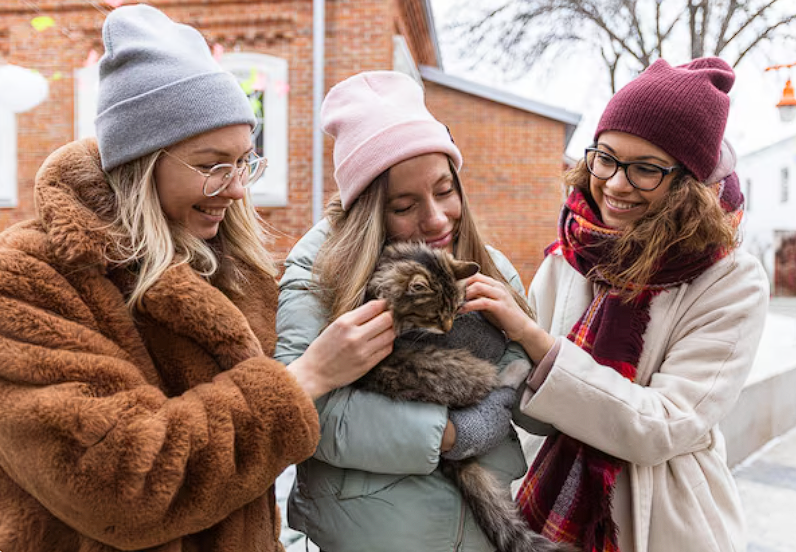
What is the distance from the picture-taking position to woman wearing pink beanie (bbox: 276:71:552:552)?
1.59m

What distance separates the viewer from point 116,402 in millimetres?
1247

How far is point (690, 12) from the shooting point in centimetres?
969

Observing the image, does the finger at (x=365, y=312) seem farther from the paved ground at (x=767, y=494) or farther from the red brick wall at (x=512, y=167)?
the red brick wall at (x=512, y=167)

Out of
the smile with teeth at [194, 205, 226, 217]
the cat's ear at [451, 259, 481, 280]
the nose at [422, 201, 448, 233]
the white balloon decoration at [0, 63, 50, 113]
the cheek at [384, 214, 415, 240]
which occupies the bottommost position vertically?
the white balloon decoration at [0, 63, 50, 113]

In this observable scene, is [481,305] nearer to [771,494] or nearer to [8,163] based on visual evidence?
[771,494]

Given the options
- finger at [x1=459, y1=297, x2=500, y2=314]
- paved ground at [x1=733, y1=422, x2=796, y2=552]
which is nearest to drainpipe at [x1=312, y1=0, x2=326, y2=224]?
paved ground at [x1=733, y1=422, x2=796, y2=552]

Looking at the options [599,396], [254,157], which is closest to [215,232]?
[254,157]

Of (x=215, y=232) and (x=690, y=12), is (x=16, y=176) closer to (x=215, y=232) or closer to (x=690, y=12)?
(x=215, y=232)

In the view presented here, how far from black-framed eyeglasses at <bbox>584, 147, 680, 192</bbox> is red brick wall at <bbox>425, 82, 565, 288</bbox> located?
7.96 meters

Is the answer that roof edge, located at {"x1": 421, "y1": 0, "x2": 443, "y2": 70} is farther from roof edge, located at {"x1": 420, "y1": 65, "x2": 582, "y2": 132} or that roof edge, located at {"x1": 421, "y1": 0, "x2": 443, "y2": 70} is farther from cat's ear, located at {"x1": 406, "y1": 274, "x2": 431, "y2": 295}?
cat's ear, located at {"x1": 406, "y1": 274, "x2": 431, "y2": 295}

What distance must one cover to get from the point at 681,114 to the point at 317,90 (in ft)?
22.9

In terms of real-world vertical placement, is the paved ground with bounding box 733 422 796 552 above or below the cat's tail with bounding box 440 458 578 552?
below

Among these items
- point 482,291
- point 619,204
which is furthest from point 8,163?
point 619,204

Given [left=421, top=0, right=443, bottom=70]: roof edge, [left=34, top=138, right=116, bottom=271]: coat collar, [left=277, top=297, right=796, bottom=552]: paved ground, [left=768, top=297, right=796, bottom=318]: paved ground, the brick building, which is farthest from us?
[left=768, top=297, right=796, bottom=318]: paved ground
